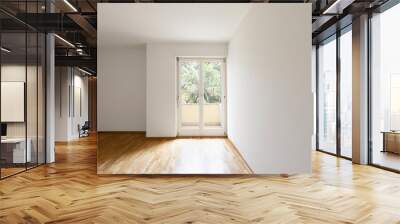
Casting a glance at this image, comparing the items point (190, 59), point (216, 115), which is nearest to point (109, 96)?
point (190, 59)

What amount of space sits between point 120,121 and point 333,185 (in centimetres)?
243

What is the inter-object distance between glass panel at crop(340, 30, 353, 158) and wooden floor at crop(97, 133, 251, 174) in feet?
5.58

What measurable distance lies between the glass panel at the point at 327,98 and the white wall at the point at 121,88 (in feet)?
7.26

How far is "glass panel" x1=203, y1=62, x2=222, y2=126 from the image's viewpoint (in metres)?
4.02

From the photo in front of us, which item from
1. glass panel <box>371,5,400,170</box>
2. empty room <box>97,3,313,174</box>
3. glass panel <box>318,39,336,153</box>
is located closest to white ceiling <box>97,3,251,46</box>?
empty room <box>97,3,313,174</box>

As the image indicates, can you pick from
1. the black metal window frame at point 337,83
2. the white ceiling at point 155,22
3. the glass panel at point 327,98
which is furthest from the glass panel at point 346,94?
the white ceiling at point 155,22

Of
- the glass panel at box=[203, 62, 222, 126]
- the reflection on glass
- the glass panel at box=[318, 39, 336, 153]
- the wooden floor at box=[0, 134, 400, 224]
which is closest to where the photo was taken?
the wooden floor at box=[0, 134, 400, 224]

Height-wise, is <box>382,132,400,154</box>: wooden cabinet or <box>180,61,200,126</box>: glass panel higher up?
<box>180,61,200,126</box>: glass panel

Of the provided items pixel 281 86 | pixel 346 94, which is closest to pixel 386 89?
pixel 346 94

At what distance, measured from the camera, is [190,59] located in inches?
155

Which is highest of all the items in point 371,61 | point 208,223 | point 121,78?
point 371,61

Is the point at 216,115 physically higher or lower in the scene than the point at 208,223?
higher

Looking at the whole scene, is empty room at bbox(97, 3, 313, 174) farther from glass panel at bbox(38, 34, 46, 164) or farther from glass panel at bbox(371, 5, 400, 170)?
glass panel at bbox(371, 5, 400, 170)

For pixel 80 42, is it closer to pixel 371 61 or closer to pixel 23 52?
pixel 23 52
